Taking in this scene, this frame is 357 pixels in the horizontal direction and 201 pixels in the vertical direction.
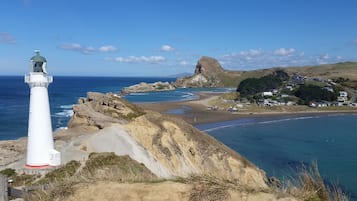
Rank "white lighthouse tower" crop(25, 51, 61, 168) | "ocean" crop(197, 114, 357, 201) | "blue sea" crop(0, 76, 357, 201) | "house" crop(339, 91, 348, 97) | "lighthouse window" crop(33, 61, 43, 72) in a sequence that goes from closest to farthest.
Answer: "white lighthouse tower" crop(25, 51, 61, 168), "lighthouse window" crop(33, 61, 43, 72), "ocean" crop(197, 114, 357, 201), "blue sea" crop(0, 76, 357, 201), "house" crop(339, 91, 348, 97)

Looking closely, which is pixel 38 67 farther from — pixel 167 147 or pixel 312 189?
pixel 312 189

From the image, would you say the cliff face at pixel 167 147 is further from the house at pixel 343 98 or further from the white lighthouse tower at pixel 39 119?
the house at pixel 343 98

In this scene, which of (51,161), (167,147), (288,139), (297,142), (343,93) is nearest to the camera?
(51,161)

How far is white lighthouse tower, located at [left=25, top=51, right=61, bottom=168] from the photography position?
62.2 feet

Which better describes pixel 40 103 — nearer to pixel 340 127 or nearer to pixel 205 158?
pixel 205 158

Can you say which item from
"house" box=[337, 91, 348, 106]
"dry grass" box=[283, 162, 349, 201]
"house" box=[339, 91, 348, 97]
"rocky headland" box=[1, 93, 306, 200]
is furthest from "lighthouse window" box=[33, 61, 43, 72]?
"house" box=[339, 91, 348, 97]

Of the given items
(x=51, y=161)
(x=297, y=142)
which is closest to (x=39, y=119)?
(x=51, y=161)

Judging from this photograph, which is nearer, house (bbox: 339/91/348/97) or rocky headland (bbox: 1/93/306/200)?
rocky headland (bbox: 1/93/306/200)

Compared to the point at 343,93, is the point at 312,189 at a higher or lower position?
higher

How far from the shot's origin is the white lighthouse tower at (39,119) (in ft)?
62.2

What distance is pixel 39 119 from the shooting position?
19.0 metres

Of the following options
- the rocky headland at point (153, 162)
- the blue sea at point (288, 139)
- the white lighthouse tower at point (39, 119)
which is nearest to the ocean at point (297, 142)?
the blue sea at point (288, 139)

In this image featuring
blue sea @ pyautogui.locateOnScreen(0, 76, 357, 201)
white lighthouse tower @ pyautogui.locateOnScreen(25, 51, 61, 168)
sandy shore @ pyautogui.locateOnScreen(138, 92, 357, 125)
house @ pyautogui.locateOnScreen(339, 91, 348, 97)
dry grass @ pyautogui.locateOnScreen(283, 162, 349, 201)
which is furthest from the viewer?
house @ pyautogui.locateOnScreen(339, 91, 348, 97)

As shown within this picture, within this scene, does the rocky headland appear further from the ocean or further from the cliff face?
the ocean
